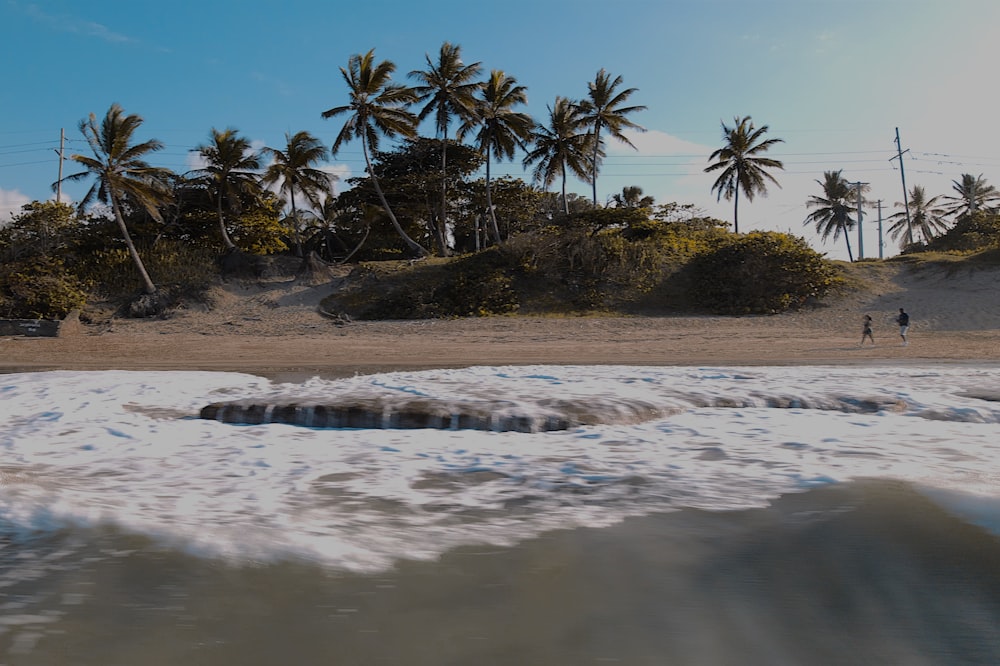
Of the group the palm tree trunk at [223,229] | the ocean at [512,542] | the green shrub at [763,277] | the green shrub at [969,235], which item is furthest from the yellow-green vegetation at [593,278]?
the ocean at [512,542]

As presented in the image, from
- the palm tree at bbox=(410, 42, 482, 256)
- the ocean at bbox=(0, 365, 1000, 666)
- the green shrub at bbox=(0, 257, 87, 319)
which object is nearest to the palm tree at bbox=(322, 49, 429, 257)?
the palm tree at bbox=(410, 42, 482, 256)

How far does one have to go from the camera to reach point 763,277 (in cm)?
2198

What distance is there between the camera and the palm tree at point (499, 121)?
27344 mm

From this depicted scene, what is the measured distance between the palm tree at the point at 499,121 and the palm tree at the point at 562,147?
1.41 metres

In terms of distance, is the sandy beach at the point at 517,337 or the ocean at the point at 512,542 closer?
the ocean at the point at 512,542

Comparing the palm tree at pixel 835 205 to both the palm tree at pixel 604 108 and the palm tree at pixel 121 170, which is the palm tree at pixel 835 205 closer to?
the palm tree at pixel 604 108

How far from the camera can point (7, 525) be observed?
3.03 m

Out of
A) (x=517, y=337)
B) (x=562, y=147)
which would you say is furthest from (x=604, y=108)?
(x=517, y=337)

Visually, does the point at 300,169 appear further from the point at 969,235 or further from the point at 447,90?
the point at 969,235

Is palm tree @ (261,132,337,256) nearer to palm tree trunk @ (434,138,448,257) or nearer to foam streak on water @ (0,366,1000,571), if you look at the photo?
palm tree trunk @ (434,138,448,257)

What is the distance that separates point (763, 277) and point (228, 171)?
2124 cm

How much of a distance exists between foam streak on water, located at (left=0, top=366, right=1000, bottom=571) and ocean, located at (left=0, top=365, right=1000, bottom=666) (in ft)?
0.08

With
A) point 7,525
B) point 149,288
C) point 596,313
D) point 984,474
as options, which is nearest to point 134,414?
point 7,525

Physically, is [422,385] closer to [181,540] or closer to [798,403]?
[798,403]
